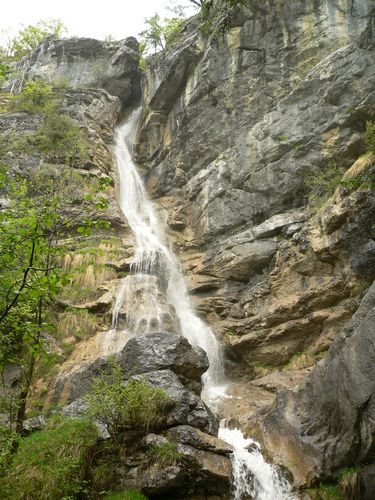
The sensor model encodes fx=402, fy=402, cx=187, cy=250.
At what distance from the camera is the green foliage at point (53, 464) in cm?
657

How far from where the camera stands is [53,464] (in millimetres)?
7121

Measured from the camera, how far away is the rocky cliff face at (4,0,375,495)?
30.4ft

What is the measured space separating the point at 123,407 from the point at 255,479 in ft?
11.1

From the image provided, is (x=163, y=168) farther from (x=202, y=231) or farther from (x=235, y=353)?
(x=235, y=353)

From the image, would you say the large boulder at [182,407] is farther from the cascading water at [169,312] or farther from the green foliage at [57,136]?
the green foliage at [57,136]

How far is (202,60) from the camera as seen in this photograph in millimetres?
24359

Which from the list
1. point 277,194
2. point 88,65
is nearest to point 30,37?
point 88,65

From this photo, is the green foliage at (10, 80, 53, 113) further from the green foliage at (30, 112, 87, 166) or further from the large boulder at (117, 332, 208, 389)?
the large boulder at (117, 332, 208, 389)

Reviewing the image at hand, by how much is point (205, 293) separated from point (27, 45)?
37070 mm

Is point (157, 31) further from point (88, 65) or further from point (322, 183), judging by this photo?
point (322, 183)

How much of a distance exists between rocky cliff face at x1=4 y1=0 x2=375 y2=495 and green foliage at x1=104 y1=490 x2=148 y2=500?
0.99ft

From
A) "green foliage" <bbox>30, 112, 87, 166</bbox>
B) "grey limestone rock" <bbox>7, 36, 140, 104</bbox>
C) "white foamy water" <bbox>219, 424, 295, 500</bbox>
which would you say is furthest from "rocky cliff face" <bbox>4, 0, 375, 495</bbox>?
"grey limestone rock" <bbox>7, 36, 140, 104</bbox>

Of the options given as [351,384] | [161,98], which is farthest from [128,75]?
[351,384]

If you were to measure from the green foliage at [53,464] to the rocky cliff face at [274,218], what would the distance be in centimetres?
105
